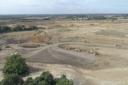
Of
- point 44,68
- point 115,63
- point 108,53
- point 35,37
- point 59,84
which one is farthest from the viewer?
point 35,37

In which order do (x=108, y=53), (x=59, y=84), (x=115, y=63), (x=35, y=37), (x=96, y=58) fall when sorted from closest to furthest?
(x=59, y=84) → (x=115, y=63) → (x=96, y=58) → (x=108, y=53) → (x=35, y=37)

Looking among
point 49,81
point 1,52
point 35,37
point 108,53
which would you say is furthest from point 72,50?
point 49,81

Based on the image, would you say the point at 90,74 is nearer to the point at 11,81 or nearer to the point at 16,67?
the point at 16,67

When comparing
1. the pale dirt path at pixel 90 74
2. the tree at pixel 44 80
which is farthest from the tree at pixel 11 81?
the pale dirt path at pixel 90 74

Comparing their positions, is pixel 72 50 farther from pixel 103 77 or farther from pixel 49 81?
pixel 49 81

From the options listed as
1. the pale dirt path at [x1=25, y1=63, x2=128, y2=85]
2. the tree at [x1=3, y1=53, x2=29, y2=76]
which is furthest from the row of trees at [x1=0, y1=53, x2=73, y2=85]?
the pale dirt path at [x1=25, y1=63, x2=128, y2=85]

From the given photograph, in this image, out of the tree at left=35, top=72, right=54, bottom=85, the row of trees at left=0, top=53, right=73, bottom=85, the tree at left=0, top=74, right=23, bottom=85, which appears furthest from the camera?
the tree at left=35, top=72, right=54, bottom=85

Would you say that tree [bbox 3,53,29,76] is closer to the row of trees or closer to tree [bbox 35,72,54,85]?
the row of trees

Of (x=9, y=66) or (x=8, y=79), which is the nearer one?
(x=8, y=79)

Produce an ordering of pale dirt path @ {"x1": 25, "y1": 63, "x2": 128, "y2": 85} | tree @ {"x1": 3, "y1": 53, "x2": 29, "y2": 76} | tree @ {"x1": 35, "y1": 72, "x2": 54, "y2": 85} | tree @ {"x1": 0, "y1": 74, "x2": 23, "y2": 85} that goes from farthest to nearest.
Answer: tree @ {"x1": 3, "y1": 53, "x2": 29, "y2": 76}, pale dirt path @ {"x1": 25, "y1": 63, "x2": 128, "y2": 85}, tree @ {"x1": 35, "y1": 72, "x2": 54, "y2": 85}, tree @ {"x1": 0, "y1": 74, "x2": 23, "y2": 85}

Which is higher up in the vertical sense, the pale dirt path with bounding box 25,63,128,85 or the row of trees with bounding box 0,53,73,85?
the row of trees with bounding box 0,53,73,85

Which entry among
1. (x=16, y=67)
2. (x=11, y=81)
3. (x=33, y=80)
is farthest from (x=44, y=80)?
(x=16, y=67)
